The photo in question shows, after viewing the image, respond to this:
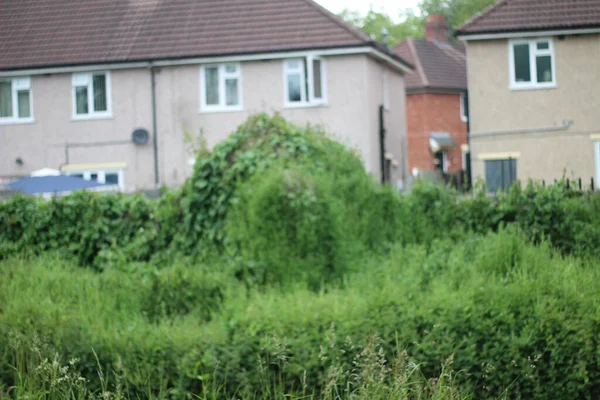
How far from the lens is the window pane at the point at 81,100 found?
98.9ft

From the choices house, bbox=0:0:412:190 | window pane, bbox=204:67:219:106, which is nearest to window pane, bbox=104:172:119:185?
house, bbox=0:0:412:190

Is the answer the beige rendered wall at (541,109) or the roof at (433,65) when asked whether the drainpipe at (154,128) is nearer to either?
the beige rendered wall at (541,109)

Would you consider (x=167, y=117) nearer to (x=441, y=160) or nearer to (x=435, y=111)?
(x=435, y=111)

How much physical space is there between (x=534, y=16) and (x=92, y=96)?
14.4 m

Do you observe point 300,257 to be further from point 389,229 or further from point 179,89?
point 179,89

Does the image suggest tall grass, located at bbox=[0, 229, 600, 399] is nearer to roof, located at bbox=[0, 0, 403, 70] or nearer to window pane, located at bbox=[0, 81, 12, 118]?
roof, located at bbox=[0, 0, 403, 70]

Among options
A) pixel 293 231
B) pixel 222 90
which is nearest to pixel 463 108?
pixel 222 90

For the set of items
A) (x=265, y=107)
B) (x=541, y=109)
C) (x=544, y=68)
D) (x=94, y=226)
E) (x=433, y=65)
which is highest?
(x=433, y=65)

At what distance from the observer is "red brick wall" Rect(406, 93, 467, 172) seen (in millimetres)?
44844

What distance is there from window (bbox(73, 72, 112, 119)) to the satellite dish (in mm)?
1225

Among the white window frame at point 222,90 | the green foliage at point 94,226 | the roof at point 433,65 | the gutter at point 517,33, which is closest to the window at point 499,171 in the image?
the gutter at point 517,33

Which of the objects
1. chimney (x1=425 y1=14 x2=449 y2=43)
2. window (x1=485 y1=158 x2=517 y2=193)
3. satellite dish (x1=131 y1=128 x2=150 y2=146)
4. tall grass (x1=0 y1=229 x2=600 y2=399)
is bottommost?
tall grass (x1=0 y1=229 x2=600 y2=399)

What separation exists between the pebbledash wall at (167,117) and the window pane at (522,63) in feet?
15.6

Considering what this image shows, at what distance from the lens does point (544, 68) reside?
1003 inches
